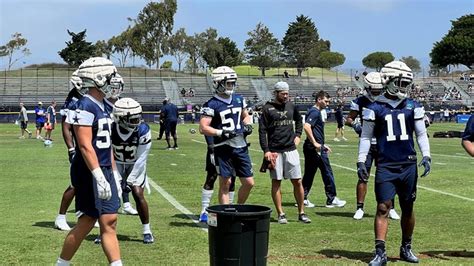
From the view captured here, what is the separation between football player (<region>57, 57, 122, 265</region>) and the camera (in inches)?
255

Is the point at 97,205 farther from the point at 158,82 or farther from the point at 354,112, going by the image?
the point at 158,82

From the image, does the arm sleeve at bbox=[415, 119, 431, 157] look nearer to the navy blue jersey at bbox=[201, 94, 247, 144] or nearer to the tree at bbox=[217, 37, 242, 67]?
the navy blue jersey at bbox=[201, 94, 247, 144]

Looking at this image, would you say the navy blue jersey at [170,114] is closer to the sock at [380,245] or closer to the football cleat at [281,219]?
the football cleat at [281,219]

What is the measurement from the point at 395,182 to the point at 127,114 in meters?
3.51

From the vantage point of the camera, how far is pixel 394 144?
25.7 ft

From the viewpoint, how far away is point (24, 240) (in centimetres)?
908

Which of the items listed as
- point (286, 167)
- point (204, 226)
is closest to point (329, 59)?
point (286, 167)

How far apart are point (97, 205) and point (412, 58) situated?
147m

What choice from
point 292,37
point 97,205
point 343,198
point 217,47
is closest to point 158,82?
point 217,47

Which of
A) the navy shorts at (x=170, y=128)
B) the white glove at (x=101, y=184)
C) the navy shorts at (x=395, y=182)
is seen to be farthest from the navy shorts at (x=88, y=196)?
the navy shorts at (x=170, y=128)

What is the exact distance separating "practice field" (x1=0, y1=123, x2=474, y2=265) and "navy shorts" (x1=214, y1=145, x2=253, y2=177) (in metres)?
0.90

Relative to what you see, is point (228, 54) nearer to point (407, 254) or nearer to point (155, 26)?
point (155, 26)

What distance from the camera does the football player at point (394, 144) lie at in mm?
7777

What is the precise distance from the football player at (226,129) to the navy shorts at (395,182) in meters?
2.51
